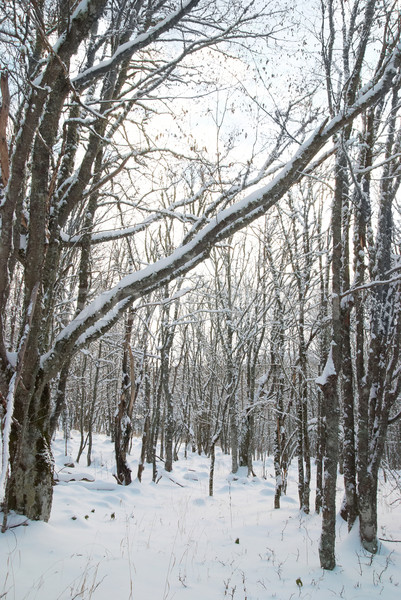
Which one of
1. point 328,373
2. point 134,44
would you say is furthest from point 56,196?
point 328,373

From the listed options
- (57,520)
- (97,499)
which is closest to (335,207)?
(57,520)

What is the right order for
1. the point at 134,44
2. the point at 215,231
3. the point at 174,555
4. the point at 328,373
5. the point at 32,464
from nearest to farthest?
the point at 215,231 < the point at 134,44 < the point at 32,464 < the point at 328,373 < the point at 174,555

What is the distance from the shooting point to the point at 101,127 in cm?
489

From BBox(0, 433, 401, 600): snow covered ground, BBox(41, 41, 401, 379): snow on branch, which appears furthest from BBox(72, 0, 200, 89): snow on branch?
BBox(0, 433, 401, 600): snow covered ground

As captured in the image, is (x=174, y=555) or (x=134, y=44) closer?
(x=134, y=44)

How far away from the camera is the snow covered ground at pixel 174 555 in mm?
2789

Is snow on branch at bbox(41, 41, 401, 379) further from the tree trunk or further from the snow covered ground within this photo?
the snow covered ground

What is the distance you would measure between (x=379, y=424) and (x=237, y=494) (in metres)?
5.72

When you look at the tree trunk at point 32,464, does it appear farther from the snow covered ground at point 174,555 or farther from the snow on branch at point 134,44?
the snow on branch at point 134,44

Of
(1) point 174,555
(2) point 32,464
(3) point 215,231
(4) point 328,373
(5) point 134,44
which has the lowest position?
(1) point 174,555

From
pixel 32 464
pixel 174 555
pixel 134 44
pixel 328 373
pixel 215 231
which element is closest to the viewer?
pixel 215 231

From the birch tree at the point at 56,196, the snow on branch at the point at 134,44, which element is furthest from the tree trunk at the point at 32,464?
the snow on branch at the point at 134,44

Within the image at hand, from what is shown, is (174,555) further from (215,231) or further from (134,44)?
(134,44)

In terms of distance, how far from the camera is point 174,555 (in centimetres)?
396
